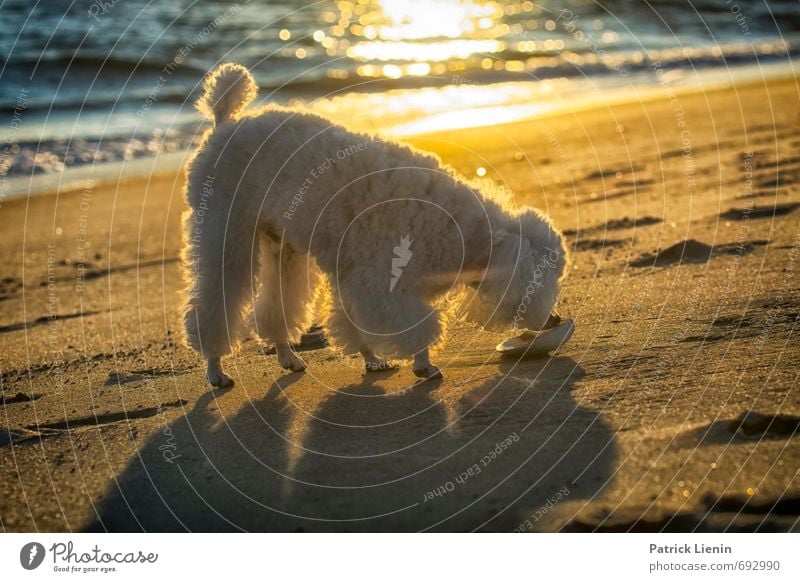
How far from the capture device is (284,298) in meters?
7.87

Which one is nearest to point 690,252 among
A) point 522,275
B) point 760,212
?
point 760,212

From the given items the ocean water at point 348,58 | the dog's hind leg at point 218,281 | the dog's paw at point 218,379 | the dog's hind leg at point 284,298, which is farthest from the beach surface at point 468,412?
the ocean water at point 348,58

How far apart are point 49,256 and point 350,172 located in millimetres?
7652

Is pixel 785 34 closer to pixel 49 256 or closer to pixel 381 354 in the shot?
pixel 49 256

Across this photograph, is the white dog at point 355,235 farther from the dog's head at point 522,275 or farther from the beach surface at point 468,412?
the beach surface at point 468,412

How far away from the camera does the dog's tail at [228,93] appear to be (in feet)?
24.8

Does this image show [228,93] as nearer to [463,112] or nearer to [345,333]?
[345,333]

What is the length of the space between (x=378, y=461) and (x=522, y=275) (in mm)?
1817

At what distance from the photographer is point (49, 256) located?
1314 cm

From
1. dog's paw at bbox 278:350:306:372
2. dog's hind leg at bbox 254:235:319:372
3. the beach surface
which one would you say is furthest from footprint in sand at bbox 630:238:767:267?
dog's paw at bbox 278:350:306:372

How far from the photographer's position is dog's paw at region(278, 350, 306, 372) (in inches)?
306

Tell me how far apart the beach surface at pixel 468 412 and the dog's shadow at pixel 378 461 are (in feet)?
0.06

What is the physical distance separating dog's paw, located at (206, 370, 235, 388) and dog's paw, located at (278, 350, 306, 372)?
1.64 feet

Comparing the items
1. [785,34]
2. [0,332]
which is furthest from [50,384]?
[785,34]
